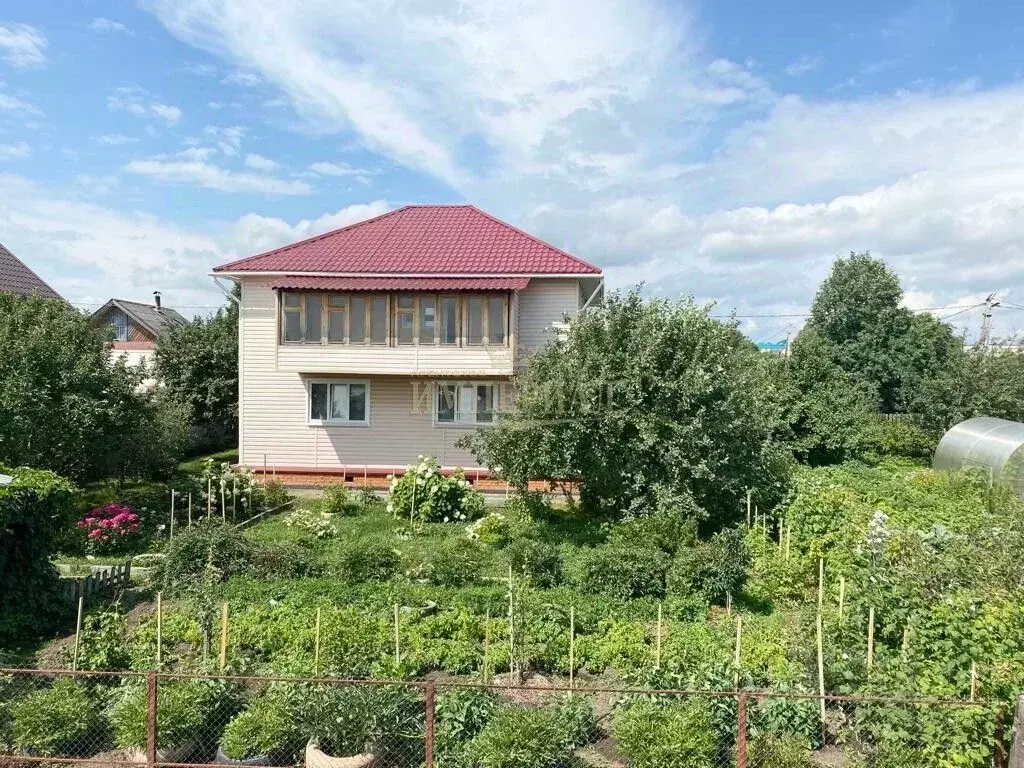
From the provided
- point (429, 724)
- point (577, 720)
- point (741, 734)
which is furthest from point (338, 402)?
point (741, 734)

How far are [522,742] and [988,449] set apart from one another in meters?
16.6

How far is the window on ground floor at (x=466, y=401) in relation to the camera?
20.1 metres

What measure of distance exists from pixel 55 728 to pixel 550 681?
483 centimetres

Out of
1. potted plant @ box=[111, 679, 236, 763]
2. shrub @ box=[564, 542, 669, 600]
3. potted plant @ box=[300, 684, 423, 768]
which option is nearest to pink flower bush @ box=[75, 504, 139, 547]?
potted plant @ box=[111, 679, 236, 763]

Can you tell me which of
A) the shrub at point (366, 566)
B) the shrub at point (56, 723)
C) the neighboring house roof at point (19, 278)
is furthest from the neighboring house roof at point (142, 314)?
the shrub at point (56, 723)

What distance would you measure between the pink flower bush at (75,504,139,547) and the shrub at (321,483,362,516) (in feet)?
13.1

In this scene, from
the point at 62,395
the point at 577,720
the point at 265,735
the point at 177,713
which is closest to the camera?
the point at 265,735

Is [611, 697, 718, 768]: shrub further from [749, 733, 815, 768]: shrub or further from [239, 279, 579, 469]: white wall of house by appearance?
[239, 279, 579, 469]: white wall of house

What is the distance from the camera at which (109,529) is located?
13.4 m

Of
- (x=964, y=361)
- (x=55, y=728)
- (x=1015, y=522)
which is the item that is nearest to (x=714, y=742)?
(x=55, y=728)

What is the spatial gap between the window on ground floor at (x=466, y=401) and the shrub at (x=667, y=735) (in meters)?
13.9

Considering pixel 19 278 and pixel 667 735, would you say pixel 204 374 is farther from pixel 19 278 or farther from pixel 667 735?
pixel 667 735

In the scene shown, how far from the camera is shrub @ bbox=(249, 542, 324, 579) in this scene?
36.6ft

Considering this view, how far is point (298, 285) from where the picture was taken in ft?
63.4
